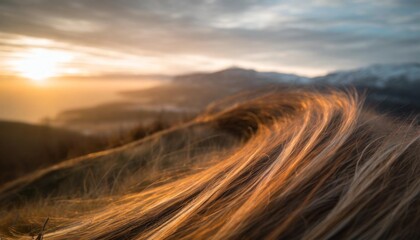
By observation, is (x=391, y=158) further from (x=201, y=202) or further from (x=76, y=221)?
(x=76, y=221)

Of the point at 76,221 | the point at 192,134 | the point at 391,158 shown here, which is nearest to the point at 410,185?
the point at 391,158

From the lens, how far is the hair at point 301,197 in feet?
2.50

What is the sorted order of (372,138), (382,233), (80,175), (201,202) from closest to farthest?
(382,233), (201,202), (372,138), (80,175)

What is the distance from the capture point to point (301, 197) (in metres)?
0.83

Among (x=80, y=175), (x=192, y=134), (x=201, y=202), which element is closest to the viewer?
(x=201, y=202)

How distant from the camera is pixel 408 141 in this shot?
3.35ft

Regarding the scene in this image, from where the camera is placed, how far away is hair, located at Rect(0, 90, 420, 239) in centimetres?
76

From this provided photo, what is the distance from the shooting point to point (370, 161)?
0.92 meters

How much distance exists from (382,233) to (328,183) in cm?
17

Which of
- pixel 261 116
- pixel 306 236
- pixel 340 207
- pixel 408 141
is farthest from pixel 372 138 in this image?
pixel 261 116

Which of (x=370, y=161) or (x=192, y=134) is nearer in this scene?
(x=370, y=161)

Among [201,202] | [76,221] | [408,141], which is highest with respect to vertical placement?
[408,141]

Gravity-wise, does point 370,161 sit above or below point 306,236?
above

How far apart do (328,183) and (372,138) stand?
0.31m
